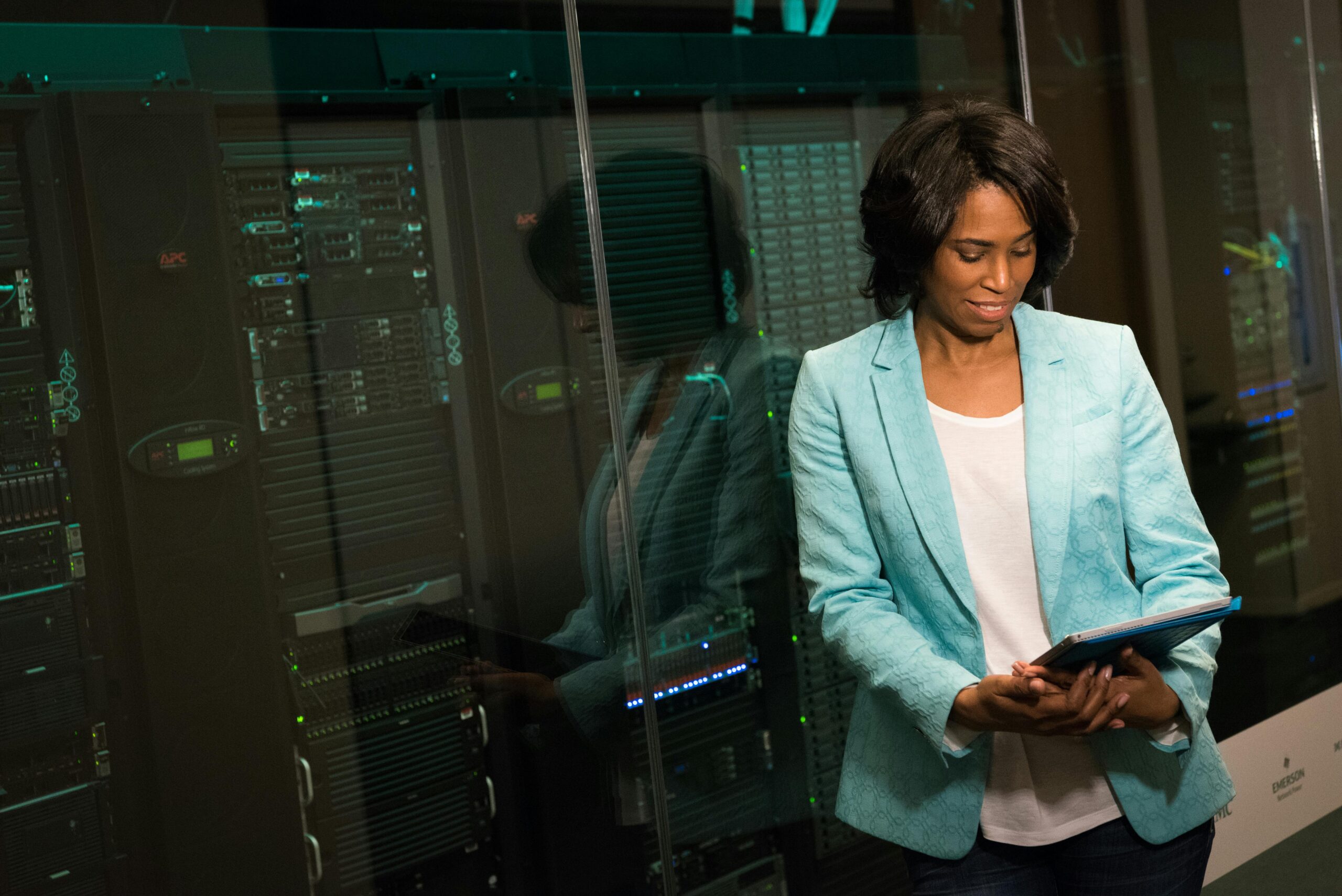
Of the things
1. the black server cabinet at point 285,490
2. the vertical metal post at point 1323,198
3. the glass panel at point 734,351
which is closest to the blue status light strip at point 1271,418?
the vertical metal post at point 1323,198

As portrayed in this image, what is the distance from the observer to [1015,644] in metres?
1.41

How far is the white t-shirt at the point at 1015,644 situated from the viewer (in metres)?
1.40

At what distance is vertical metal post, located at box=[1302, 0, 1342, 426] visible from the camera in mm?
3475

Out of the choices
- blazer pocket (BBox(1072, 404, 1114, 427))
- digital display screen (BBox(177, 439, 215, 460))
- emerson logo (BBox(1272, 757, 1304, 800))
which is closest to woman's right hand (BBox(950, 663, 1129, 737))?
blazer pocket (BBox(1072, 404, 1114, 427))

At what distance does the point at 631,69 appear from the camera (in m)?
2.07

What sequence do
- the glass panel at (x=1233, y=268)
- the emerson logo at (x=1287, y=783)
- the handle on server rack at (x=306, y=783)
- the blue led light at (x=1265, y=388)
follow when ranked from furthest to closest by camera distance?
the blue led light at (x=1265, y=388) < the glass panel at (x=1233, y=268) < the emerson logo at (x=1287, y=783) < the handle on server rack at (x=306, y=783)

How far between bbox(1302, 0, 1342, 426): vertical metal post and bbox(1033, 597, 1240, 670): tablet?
2787 mm

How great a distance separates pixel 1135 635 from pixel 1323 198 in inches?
117

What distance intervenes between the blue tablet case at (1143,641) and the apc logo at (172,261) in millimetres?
1299

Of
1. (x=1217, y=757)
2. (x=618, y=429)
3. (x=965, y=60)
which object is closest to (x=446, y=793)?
(x=618, y=429)

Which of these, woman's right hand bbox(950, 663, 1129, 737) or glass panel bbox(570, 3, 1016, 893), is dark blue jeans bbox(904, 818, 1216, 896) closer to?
woman's right hand bbox(950, 663, 1129, 737)

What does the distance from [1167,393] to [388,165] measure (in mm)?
2421

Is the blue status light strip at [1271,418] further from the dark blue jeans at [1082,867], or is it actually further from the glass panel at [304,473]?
the glass panel at [304,473]

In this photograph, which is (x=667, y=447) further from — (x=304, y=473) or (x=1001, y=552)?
(x=1001, y=552)
